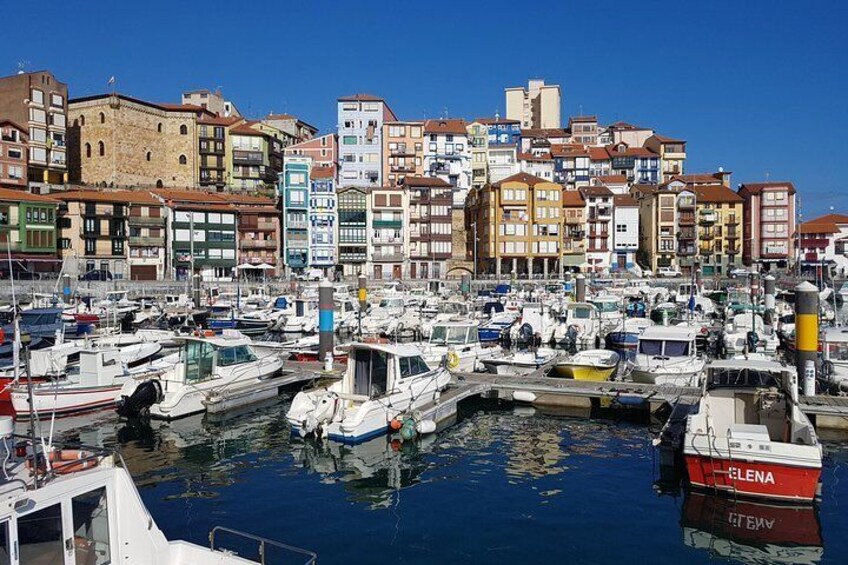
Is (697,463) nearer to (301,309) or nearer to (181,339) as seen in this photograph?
(181,339)

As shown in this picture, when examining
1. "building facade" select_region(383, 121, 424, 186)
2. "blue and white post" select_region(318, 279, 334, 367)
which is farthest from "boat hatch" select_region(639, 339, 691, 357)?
"building facade" select_region(383, 121, 424, 186)

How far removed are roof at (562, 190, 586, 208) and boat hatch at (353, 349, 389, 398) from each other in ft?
280

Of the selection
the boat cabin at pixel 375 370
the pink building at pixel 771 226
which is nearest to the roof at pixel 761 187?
the pink building at pixel 771 226

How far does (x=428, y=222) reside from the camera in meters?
101

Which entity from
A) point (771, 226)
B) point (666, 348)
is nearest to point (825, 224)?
point (771, 226)

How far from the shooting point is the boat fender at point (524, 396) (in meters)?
27.2

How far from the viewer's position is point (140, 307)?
6072 centimetres

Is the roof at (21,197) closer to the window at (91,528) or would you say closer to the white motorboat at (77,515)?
the white motorboat at (77,515)

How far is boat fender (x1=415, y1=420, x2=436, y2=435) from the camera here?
22.8 meters

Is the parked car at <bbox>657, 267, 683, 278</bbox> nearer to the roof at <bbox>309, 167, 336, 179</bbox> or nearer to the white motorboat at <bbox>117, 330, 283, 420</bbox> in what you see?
the roof at <bbox>309, 167, 336, 179</bbox>

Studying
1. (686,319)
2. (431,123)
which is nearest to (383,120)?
(431,123)

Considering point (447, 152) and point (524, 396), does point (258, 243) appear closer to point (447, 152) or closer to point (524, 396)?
point (447, 152)

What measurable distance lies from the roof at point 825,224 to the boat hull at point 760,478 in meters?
111

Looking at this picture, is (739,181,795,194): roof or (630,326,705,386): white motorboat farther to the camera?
(739,181,795,194): roof
